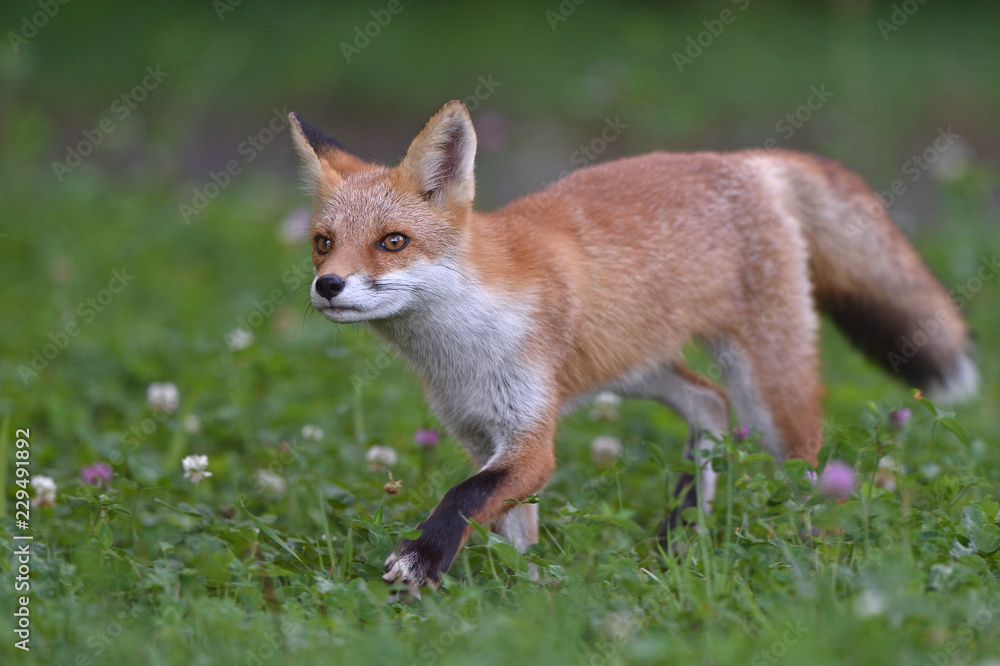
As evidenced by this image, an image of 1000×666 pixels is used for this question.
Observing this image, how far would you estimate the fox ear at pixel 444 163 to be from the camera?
152 inches

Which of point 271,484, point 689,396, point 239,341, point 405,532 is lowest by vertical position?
point 689,396

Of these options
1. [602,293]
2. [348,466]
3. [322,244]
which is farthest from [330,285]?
[348,466]

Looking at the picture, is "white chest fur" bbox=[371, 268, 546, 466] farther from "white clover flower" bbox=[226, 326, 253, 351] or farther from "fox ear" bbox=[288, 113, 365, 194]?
"white clover flower" bbox=[226, 326, 253, 351]

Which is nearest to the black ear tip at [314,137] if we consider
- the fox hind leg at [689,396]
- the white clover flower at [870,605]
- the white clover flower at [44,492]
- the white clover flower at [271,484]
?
the white clover flower at [271,484]

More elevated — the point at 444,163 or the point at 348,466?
the point at 444,163

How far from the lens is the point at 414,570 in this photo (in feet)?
11.0

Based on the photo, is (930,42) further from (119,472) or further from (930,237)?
(119,472)

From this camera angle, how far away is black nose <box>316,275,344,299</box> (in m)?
3.46

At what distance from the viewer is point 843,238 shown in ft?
16.3

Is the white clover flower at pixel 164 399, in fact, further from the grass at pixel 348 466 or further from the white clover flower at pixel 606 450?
the white clover flower at pixel 606 450

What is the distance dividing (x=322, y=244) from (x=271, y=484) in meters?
1.18

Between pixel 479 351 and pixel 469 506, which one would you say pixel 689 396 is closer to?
pixel 479 351

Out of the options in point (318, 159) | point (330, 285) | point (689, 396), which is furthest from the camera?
point (689, 396)

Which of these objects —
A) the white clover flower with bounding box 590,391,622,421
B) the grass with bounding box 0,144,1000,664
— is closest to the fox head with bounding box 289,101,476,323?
the grass with bounding box 0,144,1000,664
